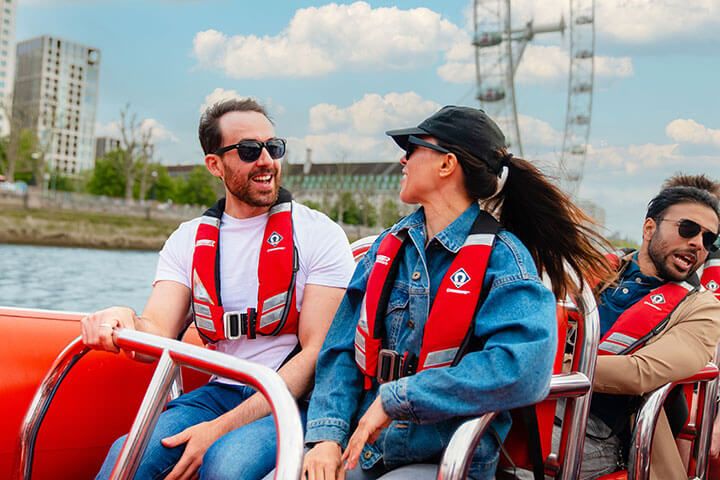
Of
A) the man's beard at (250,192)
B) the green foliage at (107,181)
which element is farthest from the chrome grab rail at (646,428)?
the green foliage at (107,181)

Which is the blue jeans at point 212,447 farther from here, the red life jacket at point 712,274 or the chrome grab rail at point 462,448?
the red life jacket at point 712,274

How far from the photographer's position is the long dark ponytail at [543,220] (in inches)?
→ 73.9

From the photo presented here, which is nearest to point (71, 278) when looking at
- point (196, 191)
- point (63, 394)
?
point (63, 394)

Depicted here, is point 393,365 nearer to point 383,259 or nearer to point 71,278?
point 383,259

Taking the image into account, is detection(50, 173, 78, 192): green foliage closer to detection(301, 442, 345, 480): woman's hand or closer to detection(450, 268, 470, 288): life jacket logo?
detection(301, 442, 345, 480): woman's hand

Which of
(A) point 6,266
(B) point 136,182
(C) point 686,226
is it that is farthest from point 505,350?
(B) point 136,182

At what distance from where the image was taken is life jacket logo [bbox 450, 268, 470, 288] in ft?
5.50

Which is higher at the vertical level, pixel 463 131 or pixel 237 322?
pixel 463 131

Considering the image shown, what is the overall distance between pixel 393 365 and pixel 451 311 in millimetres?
208

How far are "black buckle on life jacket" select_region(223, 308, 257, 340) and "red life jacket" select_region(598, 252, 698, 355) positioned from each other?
1.09 m

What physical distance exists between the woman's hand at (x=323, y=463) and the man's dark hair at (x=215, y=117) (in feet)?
3.66

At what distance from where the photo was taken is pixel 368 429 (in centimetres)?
160

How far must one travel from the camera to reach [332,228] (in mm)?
2428

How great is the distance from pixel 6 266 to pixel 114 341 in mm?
24068
